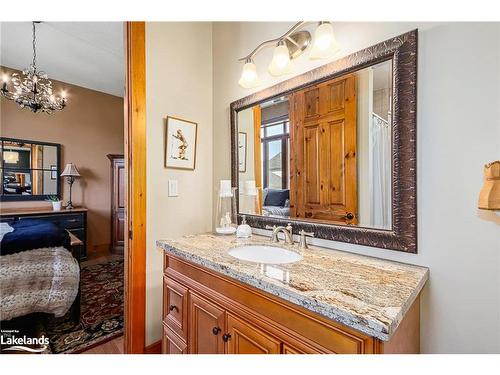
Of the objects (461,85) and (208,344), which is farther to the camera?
(208,344)

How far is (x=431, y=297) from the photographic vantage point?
95cm

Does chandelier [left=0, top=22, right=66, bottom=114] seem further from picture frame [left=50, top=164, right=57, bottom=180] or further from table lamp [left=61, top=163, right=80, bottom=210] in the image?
picture frame [left=50, top=164, right=57, bottom=180]

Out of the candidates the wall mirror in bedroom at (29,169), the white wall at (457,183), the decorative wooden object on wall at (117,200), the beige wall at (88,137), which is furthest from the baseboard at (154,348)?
the wall mirror in bedroom at (29,169)

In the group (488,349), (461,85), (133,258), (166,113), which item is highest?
(166,113)

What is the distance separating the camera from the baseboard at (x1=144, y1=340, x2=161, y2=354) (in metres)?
1.56

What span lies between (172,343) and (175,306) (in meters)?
0.20

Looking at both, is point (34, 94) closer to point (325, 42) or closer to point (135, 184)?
point (135, 184)

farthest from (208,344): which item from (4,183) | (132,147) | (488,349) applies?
(4,183)

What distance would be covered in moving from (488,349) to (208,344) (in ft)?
3.35

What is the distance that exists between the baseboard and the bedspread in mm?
824

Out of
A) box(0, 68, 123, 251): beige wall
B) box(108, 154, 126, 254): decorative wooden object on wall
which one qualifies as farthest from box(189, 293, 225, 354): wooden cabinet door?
box(0, 68, 123, 251): beige wall

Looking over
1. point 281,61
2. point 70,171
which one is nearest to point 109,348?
point 281,61

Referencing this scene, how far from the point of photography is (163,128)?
1644 mm
